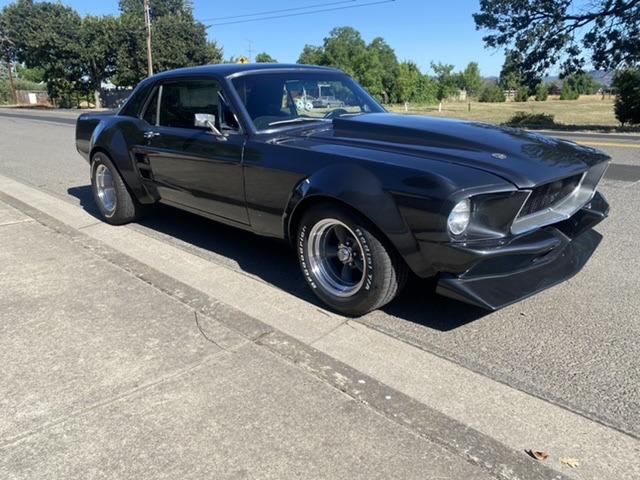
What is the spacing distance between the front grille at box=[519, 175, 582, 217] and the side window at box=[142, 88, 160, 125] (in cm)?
356

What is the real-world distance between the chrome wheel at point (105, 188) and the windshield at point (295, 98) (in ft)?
7.98

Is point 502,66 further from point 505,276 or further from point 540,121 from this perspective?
point 505,276

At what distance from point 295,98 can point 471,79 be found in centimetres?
10243

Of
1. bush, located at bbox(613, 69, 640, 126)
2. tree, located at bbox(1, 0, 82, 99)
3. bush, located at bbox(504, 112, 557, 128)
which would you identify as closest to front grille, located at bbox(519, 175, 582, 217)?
bush, located at bbox(504, 112, 557, 128)

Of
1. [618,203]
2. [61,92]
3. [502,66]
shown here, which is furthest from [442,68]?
[618,203]

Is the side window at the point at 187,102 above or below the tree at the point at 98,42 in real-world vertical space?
below

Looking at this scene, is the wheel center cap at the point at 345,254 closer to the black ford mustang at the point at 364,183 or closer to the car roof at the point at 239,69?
the black ford mustang at the point at 364,183

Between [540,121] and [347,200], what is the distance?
24.1 meters

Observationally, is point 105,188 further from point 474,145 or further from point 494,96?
point 494,96

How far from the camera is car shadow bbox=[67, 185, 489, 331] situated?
3652 millimetres

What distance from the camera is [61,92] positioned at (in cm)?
5597

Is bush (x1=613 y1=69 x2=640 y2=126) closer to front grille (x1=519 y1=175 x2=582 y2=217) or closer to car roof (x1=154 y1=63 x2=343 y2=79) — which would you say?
car roof (x1=154 y1=63 x2=343 y2=79)

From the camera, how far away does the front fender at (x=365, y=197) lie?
3111 millimetres

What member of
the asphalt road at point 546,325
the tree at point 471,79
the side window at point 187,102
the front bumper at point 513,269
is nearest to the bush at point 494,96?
the tree at point 471,79
